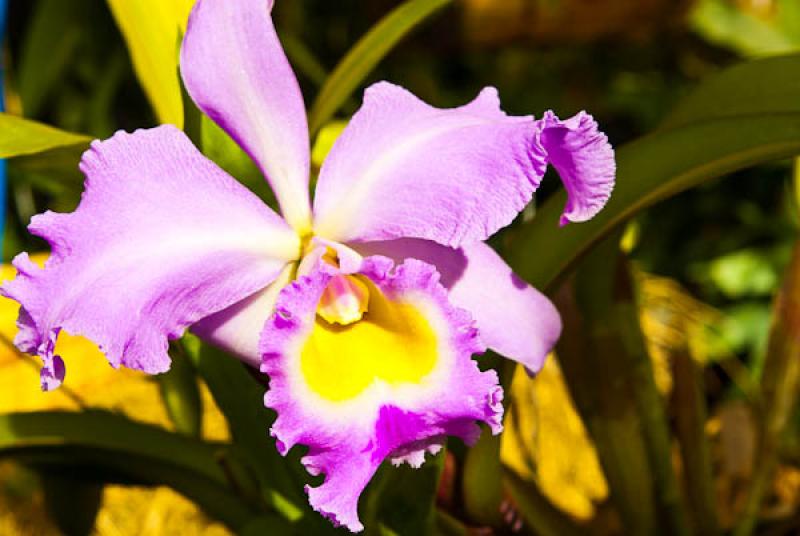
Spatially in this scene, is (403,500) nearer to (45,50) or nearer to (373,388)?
(373,388)

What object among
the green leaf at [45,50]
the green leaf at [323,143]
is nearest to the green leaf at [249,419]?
the green leaf at [323,143]

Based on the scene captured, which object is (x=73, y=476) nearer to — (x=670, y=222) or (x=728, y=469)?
(x=728, y=469)

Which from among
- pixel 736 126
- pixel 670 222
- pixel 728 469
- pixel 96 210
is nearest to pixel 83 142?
pixel 96 210

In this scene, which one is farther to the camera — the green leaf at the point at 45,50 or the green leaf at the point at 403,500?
the green leaf at the point at 45,50

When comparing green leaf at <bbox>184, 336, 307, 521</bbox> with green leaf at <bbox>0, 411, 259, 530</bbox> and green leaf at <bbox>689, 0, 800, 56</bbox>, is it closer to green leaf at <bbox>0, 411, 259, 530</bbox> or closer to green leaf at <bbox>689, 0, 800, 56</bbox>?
green leaf at <bbox>0, 411, 259, 530</bbox>

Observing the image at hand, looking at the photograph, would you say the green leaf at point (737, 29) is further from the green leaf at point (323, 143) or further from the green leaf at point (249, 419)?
the green leaf at point (249, 419)

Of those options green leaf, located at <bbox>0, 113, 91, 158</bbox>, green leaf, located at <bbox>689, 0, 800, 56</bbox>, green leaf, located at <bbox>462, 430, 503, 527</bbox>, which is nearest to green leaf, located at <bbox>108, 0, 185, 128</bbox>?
green leaf, located at <bbox>0, 113, 91, 158</bbox>

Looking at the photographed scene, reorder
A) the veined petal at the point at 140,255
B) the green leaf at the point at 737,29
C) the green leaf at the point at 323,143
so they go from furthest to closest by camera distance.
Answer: the green leaf at the point at 737,29, the green leaf at the point at 323,143, the veined petal at the point at 140,255
